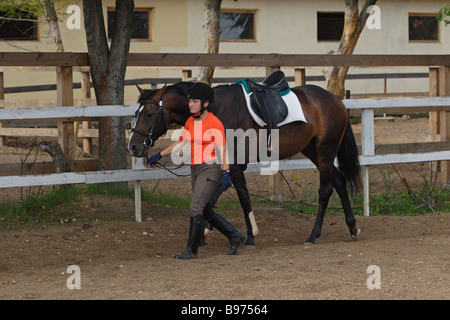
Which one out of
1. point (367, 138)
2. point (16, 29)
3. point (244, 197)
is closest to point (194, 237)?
point (244, 197)

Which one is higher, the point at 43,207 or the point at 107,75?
the point at 107,75

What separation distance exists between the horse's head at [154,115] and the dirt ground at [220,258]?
3.58ft

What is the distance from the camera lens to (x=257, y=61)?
9164mm

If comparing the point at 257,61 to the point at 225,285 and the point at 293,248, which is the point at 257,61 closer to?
the point at 293,248

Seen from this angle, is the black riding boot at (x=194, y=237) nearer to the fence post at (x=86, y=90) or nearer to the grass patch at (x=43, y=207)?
the grass patch at (x=43, y=207)

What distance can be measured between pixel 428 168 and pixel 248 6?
414 inches

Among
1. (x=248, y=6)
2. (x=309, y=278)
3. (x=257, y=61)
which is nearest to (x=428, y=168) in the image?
(x=257, y=61)

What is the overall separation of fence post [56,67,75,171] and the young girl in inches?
89.3

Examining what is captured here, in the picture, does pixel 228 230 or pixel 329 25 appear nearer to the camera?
pixel 228 230

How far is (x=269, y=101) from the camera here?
7.28 m

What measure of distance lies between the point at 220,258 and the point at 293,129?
1786 millimetres

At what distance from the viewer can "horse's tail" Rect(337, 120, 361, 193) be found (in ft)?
26.8

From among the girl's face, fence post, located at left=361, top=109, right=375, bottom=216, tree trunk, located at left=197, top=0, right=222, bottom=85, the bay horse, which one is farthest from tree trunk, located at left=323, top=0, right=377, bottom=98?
the girl's face

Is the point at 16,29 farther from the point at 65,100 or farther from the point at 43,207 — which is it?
the point at 43,207
